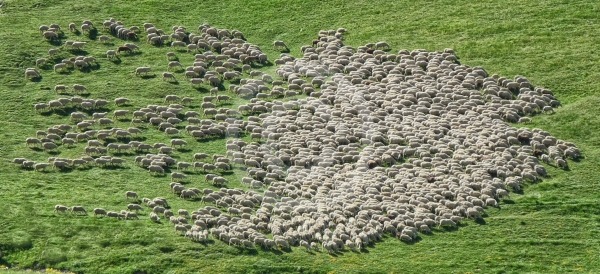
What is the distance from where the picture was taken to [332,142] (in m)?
59.5

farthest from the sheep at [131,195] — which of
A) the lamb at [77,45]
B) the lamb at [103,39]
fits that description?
the lamb at [103,39]

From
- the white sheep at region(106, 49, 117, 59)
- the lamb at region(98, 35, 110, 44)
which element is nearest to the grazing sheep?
the white sheep at region(106, 49, 117, 59)

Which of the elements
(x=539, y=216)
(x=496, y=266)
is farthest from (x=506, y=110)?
(x=496, y=266)

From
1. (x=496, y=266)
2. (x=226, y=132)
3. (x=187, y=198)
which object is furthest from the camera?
(x=226, y=132)

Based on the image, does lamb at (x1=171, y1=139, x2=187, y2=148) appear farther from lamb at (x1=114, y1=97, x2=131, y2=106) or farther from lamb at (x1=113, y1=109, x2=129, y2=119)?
lamb at (x1=114, y1=97, x2=131, y2=106)

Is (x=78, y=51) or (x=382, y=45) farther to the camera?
(x=78, y=51)

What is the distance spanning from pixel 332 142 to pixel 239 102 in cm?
729

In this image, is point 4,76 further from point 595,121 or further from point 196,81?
point 595,121

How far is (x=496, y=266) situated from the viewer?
166ft

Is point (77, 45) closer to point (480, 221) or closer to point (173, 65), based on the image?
point (173, 65)

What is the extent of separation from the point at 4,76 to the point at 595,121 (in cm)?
3268

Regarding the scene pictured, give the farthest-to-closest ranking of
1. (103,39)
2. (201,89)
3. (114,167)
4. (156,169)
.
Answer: (103,39)
(201,89)
(114,167)
(156,169)

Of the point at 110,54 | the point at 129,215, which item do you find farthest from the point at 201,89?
the point at 129,215

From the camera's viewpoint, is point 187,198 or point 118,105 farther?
point 118,105
